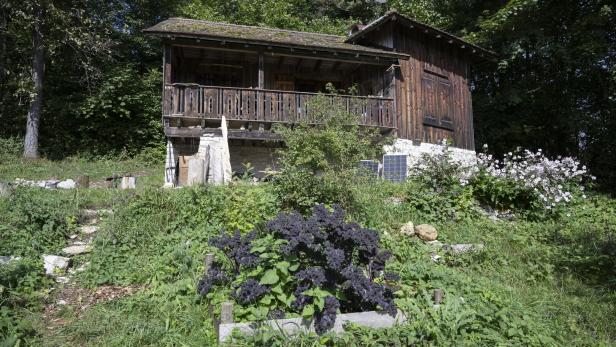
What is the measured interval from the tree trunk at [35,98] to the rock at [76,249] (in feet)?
34.9

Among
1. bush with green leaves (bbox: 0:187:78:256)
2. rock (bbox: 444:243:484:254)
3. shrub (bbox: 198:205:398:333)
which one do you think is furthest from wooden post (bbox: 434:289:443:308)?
bush with green leaves (bbox: 0:187:78:256)

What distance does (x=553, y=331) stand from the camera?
3.75 m

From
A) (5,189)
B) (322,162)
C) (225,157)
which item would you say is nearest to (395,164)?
(225,157)

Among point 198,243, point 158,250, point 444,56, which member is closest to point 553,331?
point 198,243

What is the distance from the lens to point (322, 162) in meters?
6.59

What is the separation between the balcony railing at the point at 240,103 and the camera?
33.5 ft

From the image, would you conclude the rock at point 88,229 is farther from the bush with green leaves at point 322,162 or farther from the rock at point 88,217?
the bush with green leaves at point 322,162

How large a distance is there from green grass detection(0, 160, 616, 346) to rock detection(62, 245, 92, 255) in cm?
16

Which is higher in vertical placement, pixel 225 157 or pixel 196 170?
pixel 225 157

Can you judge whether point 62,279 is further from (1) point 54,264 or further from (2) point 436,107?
(2) point 436,107

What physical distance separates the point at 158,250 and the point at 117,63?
13825 mm

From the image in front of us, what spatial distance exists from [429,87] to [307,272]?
1112 centimetres

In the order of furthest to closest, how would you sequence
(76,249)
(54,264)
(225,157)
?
(225,157)
(76,249)
(54,264)

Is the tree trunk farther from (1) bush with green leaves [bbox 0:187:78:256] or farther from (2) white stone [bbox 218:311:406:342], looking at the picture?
(2) white stone [bbox 218:311:406:342]
